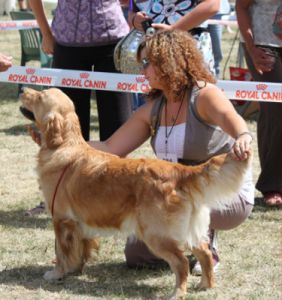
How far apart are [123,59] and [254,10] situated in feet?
3.60

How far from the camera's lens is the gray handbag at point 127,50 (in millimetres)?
5047

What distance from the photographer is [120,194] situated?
379 cm

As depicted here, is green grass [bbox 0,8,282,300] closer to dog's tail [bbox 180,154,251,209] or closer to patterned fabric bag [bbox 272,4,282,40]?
dog's tail [bbox 180,154,251,209]

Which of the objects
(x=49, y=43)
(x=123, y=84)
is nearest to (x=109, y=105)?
(x=123, y=84)

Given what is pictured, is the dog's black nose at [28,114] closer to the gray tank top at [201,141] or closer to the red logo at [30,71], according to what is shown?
the gray tank top at [201,141]

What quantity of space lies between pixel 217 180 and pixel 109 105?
187 cm

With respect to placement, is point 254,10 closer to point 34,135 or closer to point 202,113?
point 202,113

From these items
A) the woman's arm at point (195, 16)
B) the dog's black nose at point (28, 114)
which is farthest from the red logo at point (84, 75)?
the dog's black nose at point (28, 114)

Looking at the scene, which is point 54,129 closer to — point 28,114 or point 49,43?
point 28,114

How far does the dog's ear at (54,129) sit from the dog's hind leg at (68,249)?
0.40 metres

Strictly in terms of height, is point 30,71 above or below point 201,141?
below

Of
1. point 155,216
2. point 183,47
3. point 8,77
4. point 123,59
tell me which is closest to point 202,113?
point 183,47

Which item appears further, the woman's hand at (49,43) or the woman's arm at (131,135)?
the woman's hand at (49,43)

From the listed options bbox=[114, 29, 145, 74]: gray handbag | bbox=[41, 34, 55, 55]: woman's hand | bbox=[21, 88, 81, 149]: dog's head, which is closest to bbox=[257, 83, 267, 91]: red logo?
bbox=[114, 29, 145, 74]: gray handbag
